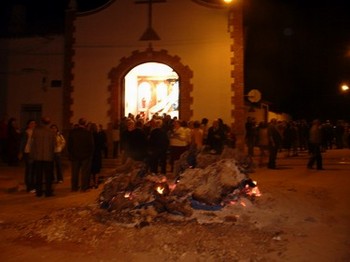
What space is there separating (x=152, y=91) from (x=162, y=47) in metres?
2.78

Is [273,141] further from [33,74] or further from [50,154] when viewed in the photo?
[33,74]

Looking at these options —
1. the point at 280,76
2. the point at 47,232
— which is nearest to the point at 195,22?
the point at 47,232

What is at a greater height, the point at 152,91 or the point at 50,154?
the point at 152,91

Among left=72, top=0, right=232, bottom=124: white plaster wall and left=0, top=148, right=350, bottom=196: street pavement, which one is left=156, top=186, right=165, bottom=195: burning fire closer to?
left=0, top=148, right=350, bottom=196: street pavement

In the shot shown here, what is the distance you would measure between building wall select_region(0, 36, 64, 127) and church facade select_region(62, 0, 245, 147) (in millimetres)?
701

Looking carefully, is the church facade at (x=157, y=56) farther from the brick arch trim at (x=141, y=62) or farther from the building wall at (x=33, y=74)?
the building wall at (x=33, y=74)

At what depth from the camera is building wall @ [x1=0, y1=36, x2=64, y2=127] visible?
19906 mm

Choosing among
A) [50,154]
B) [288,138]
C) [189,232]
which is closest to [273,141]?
[288,138]

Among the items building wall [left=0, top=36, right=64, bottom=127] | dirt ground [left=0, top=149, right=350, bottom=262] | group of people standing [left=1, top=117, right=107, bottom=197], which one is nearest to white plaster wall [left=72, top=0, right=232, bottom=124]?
building wall [left=0, top=36, right=64, bottom=127]

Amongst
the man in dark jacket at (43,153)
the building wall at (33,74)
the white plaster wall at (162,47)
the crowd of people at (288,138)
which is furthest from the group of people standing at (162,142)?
the building wall at (33,74)

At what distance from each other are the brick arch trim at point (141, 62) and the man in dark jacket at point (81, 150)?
7902 mm

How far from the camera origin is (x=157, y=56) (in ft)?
62.2

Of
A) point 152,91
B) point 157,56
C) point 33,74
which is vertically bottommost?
point 152,91

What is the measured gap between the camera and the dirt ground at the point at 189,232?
6.32 metres
